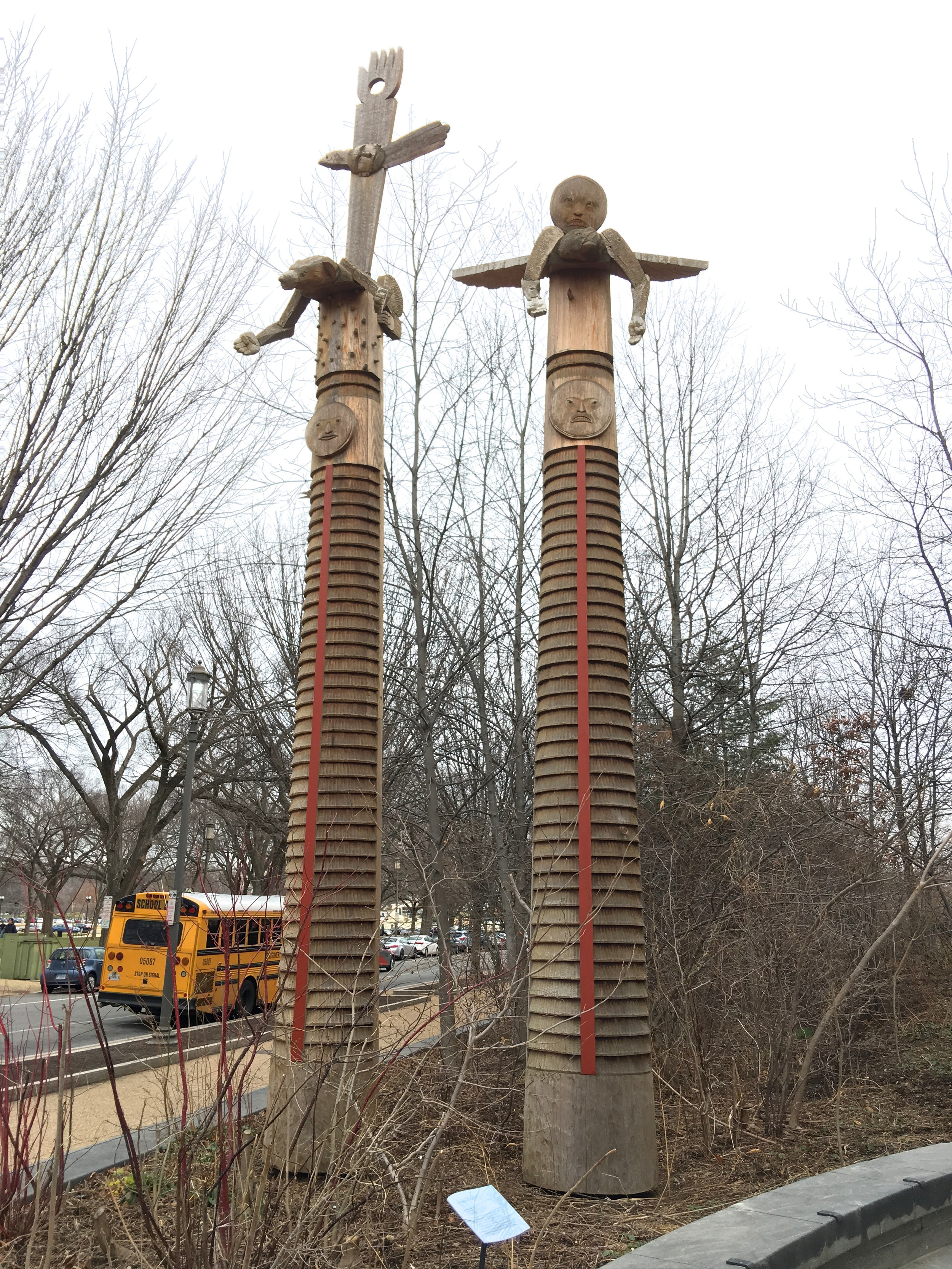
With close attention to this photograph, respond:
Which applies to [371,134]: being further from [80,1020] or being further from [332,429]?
[80,1020]

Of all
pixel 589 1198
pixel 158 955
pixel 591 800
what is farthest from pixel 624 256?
pixel 158 955

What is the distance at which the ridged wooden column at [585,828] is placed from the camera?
529 cm

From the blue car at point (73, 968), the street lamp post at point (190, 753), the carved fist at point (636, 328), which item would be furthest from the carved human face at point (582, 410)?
the blue car at point (73, 968)

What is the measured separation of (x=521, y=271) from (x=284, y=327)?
5.45 feet

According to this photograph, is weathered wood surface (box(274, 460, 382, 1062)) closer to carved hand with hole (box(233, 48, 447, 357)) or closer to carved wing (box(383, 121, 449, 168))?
carved hand with hole (box(233, 48, 447, 357))

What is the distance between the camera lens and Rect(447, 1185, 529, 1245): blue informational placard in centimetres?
310

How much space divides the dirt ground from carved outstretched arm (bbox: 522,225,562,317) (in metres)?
4.60

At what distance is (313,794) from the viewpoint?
236 inches

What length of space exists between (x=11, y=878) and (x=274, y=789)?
34.1 m

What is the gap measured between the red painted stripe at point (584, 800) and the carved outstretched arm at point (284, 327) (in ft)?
7.36

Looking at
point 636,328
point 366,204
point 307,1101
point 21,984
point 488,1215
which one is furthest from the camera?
point 21,984

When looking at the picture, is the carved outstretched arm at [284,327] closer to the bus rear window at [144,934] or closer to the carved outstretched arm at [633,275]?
the carved outstretched arm at [633,275]

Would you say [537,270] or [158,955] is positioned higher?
[537,270]

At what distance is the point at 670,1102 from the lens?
7.17m
